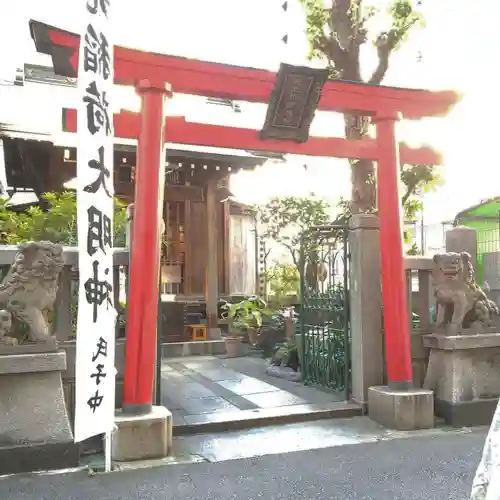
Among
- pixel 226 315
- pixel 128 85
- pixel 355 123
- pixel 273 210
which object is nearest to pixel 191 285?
pixel 226 315

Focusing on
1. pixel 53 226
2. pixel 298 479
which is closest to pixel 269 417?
pixel 298 479

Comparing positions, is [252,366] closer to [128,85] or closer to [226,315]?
[226,315]

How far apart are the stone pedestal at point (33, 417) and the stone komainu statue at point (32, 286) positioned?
0.25 m

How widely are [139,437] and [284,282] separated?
9.71 metres

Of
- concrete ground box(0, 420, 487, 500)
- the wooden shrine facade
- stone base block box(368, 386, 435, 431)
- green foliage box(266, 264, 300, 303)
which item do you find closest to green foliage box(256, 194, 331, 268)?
green foliage box(266, 264, 300, 303)

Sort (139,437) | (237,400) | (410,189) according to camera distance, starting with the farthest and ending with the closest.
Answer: (410,189) → (237,400) → (139,437)

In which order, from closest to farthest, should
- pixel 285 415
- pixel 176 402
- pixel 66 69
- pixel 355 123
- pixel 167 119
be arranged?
pixel 66 69 → pixel 167 119 → pixel 285 415 → pixel 176 402 → pixel 355 123

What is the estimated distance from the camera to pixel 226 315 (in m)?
14.7

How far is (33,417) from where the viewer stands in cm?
496

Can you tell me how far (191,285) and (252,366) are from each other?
13.3ft

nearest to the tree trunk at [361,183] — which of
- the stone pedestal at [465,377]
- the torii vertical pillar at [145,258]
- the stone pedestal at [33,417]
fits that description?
the stone pedestal at [465,377]

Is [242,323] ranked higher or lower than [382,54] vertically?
lower

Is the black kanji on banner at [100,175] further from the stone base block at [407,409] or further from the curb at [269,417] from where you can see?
the stone base block at [407,409]

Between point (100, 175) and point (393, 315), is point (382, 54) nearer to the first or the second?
point (393, 315)
